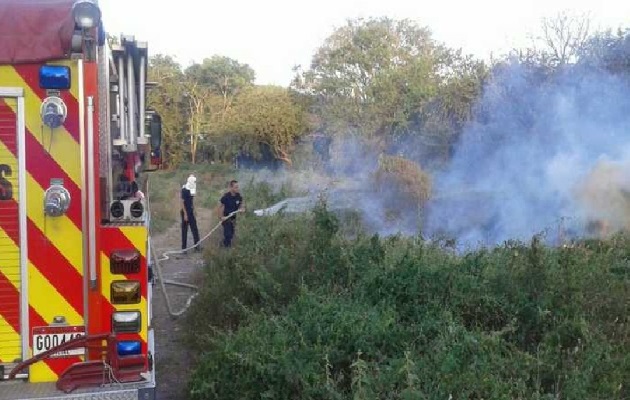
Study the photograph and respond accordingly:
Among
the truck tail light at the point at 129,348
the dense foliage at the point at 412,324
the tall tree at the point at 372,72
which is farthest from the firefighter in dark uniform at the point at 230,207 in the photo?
the tall tree at the point at 372,72

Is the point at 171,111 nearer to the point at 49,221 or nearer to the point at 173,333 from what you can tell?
the point at 173,333

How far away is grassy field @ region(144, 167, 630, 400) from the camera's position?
432cm

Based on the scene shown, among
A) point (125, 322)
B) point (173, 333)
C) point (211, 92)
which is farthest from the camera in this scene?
point (211, 92)

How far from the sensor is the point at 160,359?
6684 millimetres

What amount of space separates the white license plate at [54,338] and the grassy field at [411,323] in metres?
1.18

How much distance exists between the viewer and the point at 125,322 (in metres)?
3.84

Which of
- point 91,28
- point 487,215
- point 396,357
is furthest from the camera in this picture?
point 487,215

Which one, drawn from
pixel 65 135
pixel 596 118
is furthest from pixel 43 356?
pixel 596 118

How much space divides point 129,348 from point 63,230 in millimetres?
752

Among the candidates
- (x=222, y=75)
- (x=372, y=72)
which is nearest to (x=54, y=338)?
(x=372, y=72)

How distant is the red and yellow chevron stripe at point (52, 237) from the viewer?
3668 mm

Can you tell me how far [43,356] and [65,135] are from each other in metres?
1.19

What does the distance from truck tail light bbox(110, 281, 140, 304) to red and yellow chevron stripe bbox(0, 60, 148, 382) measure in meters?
0.03

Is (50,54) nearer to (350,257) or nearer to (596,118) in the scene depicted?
(350,257)
